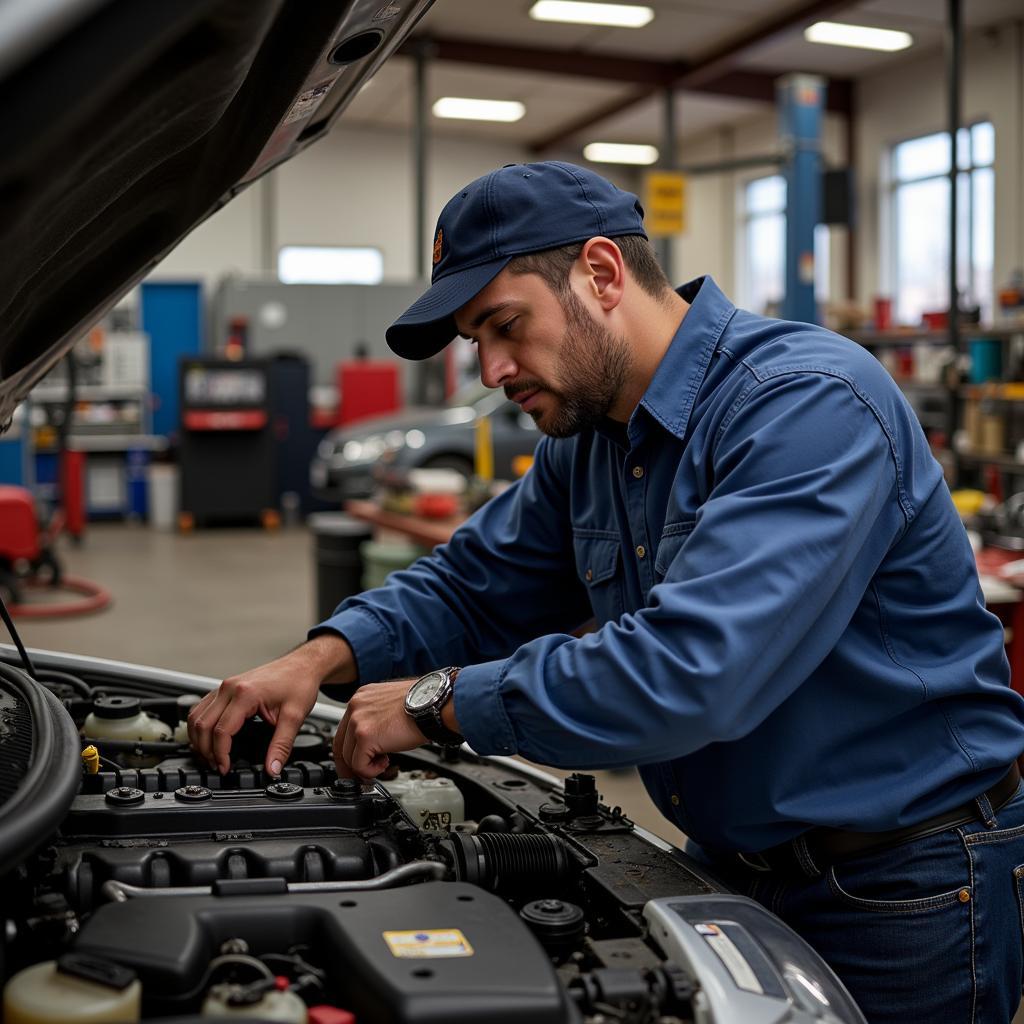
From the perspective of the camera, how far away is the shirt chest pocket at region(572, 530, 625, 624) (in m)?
1.47

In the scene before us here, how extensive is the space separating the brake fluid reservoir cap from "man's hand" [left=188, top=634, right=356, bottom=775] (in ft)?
0.47

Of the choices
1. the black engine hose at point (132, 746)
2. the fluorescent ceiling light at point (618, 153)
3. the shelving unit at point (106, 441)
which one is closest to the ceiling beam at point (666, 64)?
the fluorescent ceiling light at point (618, 153)

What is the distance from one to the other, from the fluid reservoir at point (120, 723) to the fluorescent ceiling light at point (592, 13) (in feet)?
27.5

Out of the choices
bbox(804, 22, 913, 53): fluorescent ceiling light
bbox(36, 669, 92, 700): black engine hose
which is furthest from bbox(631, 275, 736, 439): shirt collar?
bbox(804, 22, 913, 53): fluorescent ceiling light

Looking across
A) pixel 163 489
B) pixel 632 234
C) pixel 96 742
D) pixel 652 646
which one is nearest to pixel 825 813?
pixel 652 646

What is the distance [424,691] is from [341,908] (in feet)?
0.82

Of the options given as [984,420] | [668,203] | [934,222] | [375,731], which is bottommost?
[375,731]

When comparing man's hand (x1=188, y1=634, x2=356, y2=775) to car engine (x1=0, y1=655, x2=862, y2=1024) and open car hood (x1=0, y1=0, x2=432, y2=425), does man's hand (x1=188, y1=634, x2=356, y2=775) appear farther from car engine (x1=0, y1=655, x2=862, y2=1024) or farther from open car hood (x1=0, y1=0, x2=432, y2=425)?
open car hood (x1=0, y1=0, x2=432, y2=425)

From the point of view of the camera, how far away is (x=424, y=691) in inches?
44.9

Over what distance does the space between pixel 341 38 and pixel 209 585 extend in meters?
6.34

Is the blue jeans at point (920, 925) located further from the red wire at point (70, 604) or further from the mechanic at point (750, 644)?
the red wire at point (70, 604)

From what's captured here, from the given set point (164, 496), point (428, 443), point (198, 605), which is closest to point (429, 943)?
point (198, 605)

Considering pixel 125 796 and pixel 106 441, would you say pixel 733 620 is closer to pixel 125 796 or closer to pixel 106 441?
pixel 125 796

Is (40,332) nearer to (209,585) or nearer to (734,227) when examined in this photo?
(209,585)
